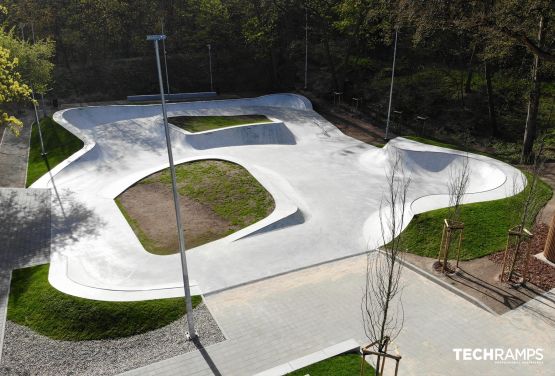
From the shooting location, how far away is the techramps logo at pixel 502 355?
10336 mm

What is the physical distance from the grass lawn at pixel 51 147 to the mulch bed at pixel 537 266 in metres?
23.1

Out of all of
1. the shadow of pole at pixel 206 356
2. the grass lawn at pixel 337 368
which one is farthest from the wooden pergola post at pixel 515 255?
the shadow of pole at pixel 206 356

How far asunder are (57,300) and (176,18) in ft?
142

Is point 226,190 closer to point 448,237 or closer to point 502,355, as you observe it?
point 448,237

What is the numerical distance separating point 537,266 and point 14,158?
29.0 m

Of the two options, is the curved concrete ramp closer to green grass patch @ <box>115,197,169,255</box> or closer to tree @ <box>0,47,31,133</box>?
green grass patch @ <box>115,197,169,255</box>

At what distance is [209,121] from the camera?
3269cm

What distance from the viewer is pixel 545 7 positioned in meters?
18.4

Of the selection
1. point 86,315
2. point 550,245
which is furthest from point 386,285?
point 86,315

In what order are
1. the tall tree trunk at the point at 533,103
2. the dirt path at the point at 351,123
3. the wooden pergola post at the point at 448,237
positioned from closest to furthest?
the wooden pergola post at the point at 448,237 → the tall tree trunk at the point at 533,103 → the dirt path at the point at 351,123

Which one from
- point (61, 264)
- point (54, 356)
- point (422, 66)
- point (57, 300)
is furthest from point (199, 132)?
point (422, 66)

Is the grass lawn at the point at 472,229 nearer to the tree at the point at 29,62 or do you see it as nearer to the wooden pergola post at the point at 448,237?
the wooden pergola post at the point at 448,237

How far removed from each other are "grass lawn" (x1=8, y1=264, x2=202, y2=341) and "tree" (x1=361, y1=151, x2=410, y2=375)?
5204 millimetres

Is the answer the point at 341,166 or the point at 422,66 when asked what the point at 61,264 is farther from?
the point at 422,66
